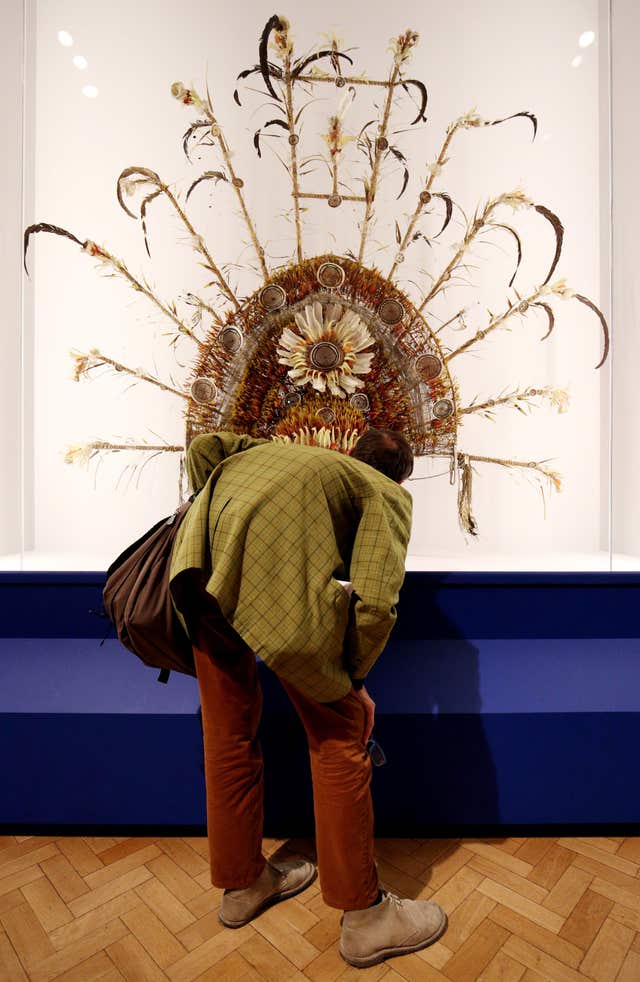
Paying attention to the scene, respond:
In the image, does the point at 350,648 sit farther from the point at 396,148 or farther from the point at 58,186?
the point at 58,186

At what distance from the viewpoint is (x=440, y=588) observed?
1.52 m

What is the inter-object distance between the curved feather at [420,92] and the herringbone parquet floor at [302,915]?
2290 millimetres

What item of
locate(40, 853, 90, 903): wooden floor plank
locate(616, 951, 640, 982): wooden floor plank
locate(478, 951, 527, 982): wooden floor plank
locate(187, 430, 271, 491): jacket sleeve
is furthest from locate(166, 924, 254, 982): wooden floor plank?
locate(187, 430, 271, 491): jacket sleeve

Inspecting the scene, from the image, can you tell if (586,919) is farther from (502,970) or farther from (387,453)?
(387,453)

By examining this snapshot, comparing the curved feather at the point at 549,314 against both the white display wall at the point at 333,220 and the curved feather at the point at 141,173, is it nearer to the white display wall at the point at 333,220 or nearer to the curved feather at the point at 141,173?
the white display wall at the point at 333,220

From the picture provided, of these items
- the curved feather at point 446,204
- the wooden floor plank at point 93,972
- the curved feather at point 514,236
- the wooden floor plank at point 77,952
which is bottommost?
the wooden floor plank at point 77,952

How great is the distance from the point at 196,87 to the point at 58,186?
0.60m

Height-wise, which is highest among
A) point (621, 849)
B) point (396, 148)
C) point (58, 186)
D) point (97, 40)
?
point (97, 40)

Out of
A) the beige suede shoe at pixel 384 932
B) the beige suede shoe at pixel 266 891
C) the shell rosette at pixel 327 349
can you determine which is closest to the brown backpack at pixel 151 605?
the beige suede shoe at pixel 266 891

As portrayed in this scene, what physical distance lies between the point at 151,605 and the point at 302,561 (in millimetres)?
359

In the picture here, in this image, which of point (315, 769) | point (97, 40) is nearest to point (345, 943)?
point (315, 769)

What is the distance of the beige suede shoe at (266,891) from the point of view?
3.37ft

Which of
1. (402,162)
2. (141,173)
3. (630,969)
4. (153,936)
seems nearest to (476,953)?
(630,969)

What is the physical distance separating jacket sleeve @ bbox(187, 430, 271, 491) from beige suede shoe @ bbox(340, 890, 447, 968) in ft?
3.03
